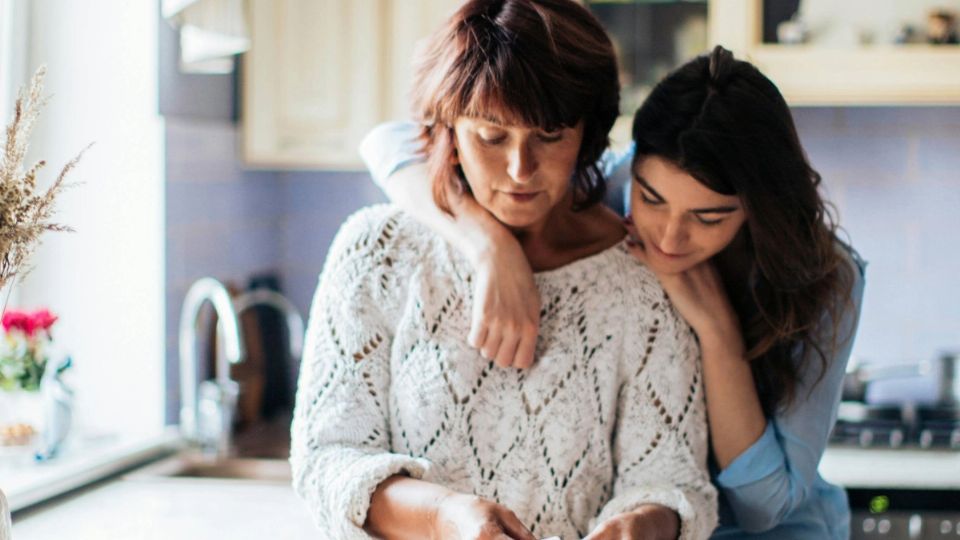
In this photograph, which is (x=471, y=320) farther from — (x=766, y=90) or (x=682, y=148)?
(x=766, y=90)

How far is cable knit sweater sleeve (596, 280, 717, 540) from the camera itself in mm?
1354

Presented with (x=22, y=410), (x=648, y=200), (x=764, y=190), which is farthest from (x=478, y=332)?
(x=22, y=410)

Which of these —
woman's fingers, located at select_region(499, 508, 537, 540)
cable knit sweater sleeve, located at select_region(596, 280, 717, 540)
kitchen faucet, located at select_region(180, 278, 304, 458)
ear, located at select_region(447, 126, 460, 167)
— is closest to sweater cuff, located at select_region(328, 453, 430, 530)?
woman's fingers, located at select_region(499, 508, 537, 540)

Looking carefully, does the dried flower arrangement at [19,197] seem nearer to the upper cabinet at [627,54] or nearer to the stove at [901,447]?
the upper cabinet at [627,54]

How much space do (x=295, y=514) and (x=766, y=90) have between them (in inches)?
42.0

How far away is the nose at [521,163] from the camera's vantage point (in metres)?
1.28

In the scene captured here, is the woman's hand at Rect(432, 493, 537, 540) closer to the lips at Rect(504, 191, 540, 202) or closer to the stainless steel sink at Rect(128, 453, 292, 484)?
the lips at Rect(504, 191, 540, 202)

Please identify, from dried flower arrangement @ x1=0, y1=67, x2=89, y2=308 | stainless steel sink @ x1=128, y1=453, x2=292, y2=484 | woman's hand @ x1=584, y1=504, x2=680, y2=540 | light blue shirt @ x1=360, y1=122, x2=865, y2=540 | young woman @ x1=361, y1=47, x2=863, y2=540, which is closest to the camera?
dried flower arrangement @ x1=0, y1=67, x2=89, y2=308

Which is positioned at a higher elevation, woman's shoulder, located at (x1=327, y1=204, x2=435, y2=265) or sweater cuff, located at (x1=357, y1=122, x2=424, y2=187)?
sweater cuff, located at (x1=357, y1=122, x2=424, y2=187)

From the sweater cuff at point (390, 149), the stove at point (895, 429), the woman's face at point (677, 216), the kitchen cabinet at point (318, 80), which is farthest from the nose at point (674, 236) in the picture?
the kitchen cabinet at point (318, 80)

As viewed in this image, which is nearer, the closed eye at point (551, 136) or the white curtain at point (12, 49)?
the closed eye at point (551, 136)

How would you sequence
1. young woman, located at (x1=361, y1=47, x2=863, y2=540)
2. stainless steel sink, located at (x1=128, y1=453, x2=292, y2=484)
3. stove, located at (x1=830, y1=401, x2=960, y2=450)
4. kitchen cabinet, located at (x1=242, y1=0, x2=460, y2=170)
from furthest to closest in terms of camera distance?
kitchen cabinet, located at (x1=242, y1=0, x2=460, y2=170) → stove, located at (x1=830, y1=401, x2=960, y2=450) → stainless steel sink, located at (x1=128, y1=453, x2=292, y2=484) → young woman, located at (x1=361, y1=47, x2=863, y2=540)

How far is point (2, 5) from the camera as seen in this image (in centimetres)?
205

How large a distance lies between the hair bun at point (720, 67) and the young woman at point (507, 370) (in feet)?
0.40
